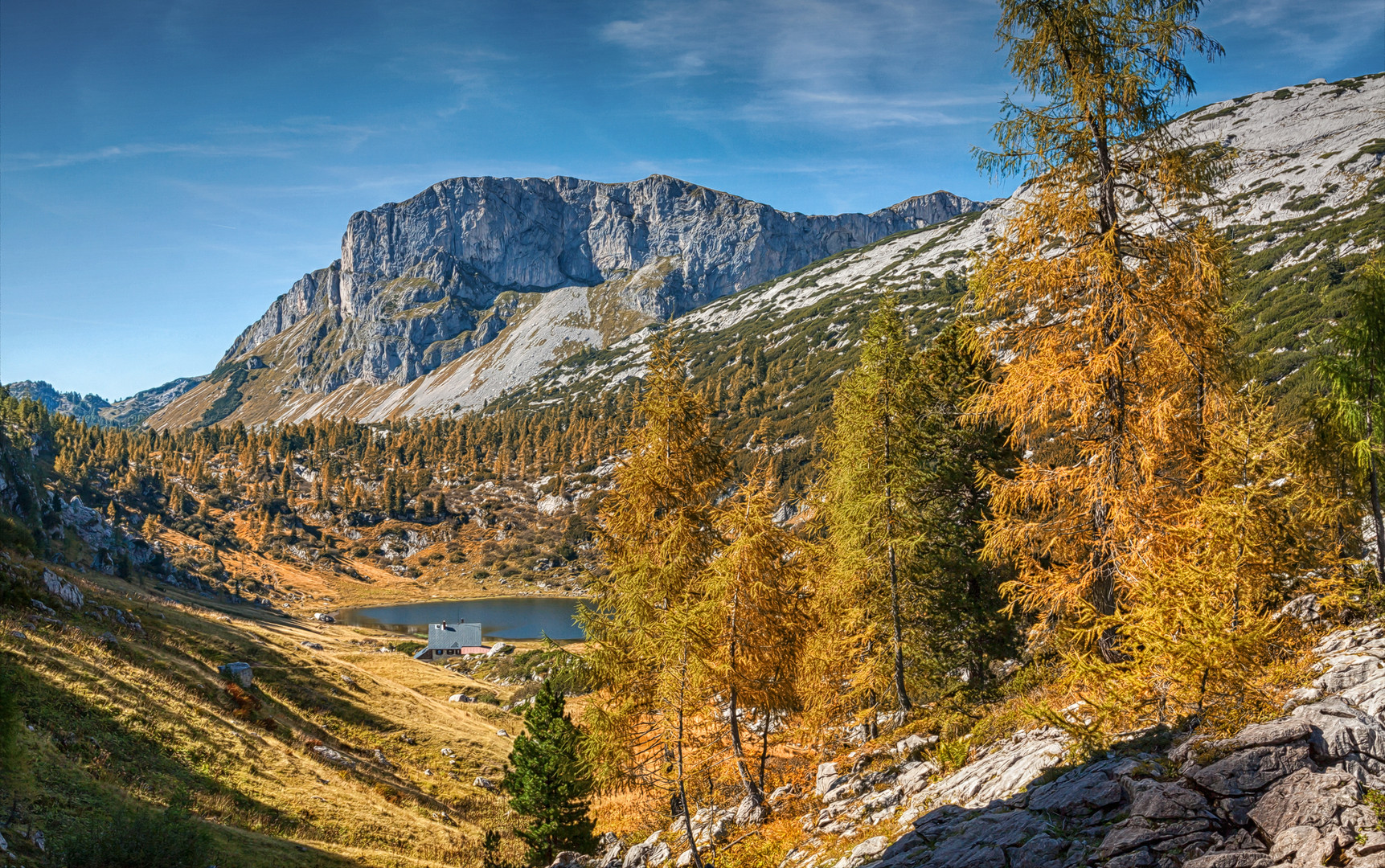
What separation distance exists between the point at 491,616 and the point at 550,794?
307 feet

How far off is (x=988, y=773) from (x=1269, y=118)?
20471 cm

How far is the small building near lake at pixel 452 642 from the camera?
254 ft

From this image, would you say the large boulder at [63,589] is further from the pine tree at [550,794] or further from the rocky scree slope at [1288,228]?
the rocky scree slope at [1288,228]

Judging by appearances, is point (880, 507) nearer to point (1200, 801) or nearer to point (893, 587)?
point (893, 587)

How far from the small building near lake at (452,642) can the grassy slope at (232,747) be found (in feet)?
Answer: 135

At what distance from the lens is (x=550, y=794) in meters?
22.4

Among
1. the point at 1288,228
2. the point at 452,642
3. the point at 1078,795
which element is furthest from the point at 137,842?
the point at 1288,228

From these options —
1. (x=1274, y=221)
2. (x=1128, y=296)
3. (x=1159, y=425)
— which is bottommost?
(x=1159, y=425)

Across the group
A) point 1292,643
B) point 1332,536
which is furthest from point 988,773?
point 1332,536

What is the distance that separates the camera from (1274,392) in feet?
200

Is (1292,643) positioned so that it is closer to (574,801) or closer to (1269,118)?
(574,801)

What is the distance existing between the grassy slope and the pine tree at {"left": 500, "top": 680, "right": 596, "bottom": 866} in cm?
242

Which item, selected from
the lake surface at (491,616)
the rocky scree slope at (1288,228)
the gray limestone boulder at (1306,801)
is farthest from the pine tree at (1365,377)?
the lake surface at (491,616)

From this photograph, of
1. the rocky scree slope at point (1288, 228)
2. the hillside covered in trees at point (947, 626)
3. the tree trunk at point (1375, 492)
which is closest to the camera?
the hillside covered in trees at point (947, 626)
